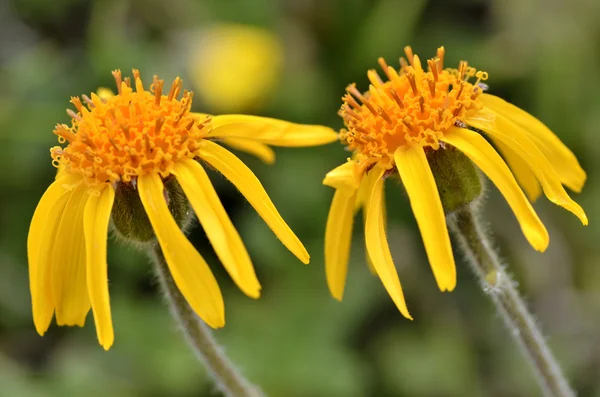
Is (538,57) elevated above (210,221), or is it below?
above

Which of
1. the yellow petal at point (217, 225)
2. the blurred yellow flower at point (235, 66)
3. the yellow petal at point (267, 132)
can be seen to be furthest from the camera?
the blurred yellow flower at point (235, 66)

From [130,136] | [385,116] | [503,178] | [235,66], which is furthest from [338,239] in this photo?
[235,66]

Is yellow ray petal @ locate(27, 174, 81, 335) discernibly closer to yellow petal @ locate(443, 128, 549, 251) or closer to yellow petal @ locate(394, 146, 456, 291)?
yellow petal @ locate(394, 146, 456, 291)

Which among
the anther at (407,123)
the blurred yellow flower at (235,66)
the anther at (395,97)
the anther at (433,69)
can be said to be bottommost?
the anther at (407,123)

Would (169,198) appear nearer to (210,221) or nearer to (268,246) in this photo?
(210,221)

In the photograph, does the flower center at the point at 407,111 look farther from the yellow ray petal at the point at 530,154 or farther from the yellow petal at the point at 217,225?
the yellow petal at the point at 217,225

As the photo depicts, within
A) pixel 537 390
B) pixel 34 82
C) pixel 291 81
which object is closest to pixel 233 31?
pixel 291 81

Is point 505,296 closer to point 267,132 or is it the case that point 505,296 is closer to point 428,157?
point 428,157

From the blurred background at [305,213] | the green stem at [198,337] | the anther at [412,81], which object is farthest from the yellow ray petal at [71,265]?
the blurred background at [305,213]
